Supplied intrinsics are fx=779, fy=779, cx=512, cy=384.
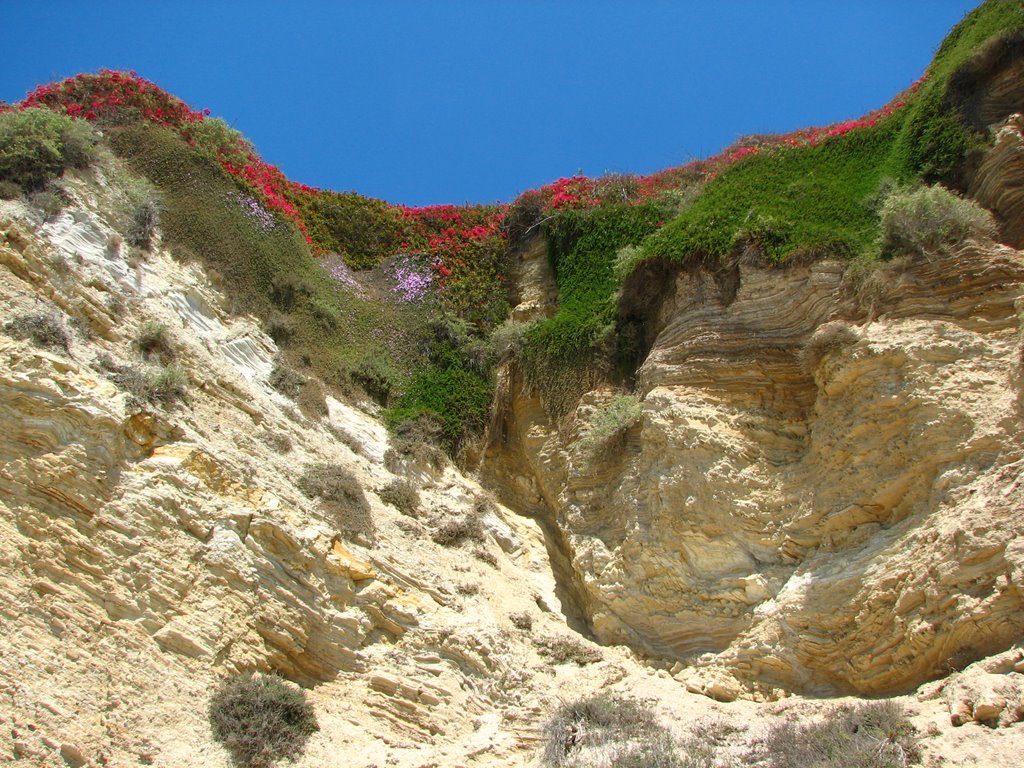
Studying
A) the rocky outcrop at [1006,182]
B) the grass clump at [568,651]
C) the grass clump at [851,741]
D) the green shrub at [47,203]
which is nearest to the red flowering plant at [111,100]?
the green shrub at [47,203]

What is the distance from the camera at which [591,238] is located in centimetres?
1806

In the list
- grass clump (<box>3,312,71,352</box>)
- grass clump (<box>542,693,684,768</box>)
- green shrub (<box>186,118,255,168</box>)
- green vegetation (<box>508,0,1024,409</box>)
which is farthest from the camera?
green shrub (<box>186,118,255,168</box>)

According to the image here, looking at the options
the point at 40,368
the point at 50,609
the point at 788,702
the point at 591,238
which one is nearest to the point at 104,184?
the point at 40,368

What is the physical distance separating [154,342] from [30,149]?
163 inches

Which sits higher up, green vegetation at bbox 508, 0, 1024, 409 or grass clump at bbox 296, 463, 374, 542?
green vegetation at bbox 508, 0, 1024, 409

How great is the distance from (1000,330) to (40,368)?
12.4 meters

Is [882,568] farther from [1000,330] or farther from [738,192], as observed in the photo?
[738,192]

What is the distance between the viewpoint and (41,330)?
10195mm

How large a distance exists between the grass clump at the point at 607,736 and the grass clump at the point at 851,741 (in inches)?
45.5

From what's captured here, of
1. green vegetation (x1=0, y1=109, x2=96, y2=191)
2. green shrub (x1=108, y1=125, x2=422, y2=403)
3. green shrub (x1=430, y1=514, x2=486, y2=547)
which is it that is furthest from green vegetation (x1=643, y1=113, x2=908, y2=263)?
green vegetation (x1=0, y1=109, x2=96, y2=191)

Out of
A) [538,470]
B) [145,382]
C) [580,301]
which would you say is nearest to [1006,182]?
[580,301]

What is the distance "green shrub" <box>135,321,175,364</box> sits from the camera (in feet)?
38.7

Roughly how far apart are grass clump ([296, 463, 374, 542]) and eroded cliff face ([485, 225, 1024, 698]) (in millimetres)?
3872

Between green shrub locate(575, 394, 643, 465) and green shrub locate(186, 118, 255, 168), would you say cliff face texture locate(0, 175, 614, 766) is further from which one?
green shrub locate(186, 118, 255, 168)
